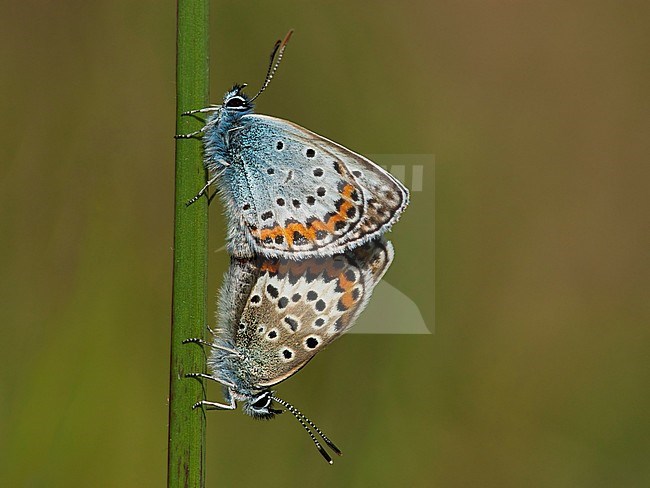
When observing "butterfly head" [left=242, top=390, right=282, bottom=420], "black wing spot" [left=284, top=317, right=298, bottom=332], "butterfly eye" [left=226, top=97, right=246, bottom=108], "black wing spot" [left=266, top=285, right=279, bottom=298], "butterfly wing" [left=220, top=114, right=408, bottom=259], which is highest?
"butterfly eye" [left=226, top=97, right=246, bottom=108]

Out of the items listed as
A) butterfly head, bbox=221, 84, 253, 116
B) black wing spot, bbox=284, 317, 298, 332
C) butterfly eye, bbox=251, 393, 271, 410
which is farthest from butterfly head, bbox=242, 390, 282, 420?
butterfly head, bbox=221, 84, 253, 116

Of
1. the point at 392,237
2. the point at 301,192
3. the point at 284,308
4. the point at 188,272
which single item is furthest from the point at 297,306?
the point at 392,237

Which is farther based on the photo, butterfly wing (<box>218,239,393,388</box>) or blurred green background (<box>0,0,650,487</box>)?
blurred green background (<box>0,0,650,487</box>)

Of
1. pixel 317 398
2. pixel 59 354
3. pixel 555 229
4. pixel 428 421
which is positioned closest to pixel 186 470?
pixel 59 354

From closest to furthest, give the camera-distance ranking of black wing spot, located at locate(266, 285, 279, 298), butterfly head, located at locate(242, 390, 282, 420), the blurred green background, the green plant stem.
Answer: the green plant stem → black wing spot, located at locate(266, 285, 279, 298) → butterfly head, located at locate(242, 390, 282, 420) → the blurred green background

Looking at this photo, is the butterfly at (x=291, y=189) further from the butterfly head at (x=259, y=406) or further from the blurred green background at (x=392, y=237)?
the blurred green background at (x=392, y=237)

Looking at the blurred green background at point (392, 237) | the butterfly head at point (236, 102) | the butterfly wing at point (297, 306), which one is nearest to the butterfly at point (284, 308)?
the butterfly wing at point (297, 306)

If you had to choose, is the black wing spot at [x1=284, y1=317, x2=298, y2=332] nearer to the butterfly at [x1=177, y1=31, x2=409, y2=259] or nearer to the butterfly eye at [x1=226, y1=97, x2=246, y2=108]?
the butterfly at [x1=177, y1=31, x2=409, y2=259]

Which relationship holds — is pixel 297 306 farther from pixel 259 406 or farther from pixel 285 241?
pixel 259 406
